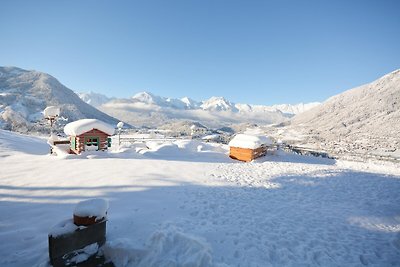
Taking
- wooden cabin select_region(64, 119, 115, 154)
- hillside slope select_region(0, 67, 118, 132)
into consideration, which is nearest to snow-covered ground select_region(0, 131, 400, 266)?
wooden cabin select_region(64, 119, 115, 154)

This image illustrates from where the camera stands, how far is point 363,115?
115 m

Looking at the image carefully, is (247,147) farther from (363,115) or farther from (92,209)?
(363,115)

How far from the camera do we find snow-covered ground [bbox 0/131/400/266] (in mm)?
5410

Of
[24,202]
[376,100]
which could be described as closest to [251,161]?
[24,202]

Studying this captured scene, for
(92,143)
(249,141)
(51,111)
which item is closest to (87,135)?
(92,143)

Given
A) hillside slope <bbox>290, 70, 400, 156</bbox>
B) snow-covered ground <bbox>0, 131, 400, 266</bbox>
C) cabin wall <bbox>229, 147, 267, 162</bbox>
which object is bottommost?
snow-covered ground <bbox>0, 131, 400, 266</bbox>

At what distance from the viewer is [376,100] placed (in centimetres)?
11631

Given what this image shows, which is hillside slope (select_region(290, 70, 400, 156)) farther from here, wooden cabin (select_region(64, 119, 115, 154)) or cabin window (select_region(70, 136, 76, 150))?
cabin window (select_region(70, 136, 76, 150))

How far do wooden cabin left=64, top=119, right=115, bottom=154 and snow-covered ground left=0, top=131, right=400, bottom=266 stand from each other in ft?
9.42

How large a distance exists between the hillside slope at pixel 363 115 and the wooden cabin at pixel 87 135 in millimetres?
86472

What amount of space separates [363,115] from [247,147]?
123 meters

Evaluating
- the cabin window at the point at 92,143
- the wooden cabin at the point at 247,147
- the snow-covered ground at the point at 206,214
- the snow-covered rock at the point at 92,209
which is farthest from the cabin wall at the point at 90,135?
the snow-covered rock at the point at 92,209

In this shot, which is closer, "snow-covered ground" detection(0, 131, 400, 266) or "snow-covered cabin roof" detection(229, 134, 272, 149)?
"snow-covered ground" detection(0, 131, 400, 266)

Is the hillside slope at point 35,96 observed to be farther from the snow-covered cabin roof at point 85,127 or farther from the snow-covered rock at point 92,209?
the snow-covered rock at point 92,209
